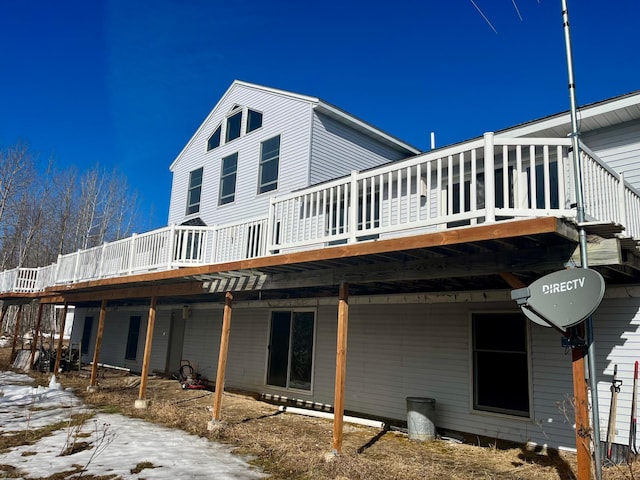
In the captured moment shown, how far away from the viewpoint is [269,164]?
44.8ft

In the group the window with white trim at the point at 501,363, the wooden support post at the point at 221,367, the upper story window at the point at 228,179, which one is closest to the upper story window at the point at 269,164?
the upper story window at the point at 228,179

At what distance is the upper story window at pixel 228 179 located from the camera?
584 inches

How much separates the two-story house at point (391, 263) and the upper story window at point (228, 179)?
0.10m

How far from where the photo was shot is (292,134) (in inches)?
511

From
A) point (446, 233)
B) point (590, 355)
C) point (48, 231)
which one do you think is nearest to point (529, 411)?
point (590, 355)

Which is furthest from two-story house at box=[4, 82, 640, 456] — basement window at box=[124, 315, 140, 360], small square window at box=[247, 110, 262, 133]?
basement window at box=[124, 315, 140, 360]

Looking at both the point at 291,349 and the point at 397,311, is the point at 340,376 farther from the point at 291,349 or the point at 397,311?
the point at 291,349

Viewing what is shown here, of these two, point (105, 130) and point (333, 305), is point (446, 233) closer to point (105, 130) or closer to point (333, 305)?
point (333, 305)

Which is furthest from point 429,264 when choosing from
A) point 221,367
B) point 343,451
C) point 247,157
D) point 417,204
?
point 247,157

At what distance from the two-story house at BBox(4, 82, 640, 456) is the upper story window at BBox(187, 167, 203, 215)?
303 mm

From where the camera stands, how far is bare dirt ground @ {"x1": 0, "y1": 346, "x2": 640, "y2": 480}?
5.55 meters

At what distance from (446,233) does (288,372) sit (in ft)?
25.0

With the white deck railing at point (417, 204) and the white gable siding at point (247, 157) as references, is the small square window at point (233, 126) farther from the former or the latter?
the white deck railing at point (417, 204)

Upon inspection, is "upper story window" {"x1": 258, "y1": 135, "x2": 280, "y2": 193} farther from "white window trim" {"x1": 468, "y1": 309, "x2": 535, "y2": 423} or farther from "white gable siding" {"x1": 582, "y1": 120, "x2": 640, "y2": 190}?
"white gable siding" {"x1": 582, "y1": 120, "x2": 640, "y2": 190}
